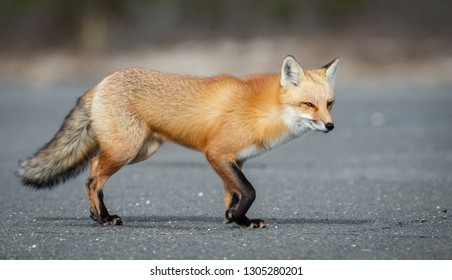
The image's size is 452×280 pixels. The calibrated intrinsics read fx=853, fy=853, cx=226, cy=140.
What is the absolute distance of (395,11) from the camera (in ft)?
105

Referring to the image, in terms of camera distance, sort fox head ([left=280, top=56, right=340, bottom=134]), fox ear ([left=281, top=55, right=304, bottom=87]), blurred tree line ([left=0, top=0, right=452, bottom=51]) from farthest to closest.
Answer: blurred tree line ([left=0, top=0, right=452, bottom=51]) → fox ear ([left=281, top=55, right=304, bottom=87]) → fox head ([left=280, top=56, right=340, bottom=134])

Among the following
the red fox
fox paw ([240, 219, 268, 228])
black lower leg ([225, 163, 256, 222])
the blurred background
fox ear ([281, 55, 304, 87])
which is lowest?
fox paw ([240, 219, 268, 228])

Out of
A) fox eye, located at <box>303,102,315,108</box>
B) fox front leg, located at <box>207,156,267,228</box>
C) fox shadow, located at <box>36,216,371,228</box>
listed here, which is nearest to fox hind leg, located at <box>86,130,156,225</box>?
fox shadow, located at <box>36,216,371,228</box>

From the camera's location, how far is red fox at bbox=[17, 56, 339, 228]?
7617 mm

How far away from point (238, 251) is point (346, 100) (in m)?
16.5

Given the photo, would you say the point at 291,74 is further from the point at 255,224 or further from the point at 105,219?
the point at 105,219

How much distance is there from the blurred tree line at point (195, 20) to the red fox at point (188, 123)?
2332 cm

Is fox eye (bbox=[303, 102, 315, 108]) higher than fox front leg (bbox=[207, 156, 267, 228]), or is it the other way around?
fox eye (bbox=[303, 102, 315, 108])

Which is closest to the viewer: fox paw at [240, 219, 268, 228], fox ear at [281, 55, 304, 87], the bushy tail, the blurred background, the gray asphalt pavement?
the gray asphalt pavement

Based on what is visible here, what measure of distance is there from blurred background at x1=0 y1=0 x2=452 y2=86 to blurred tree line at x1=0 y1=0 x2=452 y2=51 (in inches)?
1.6

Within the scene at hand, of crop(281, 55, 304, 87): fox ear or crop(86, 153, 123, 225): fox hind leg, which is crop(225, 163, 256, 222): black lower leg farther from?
crop(86, 153, 123, 225): fox hind leg

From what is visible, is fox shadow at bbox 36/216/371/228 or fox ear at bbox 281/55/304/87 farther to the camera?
fox shadow at bbox 36/216/371/228

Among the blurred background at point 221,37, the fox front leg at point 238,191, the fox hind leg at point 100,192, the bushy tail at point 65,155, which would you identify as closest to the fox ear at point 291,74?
the fox front leg at point 238,191

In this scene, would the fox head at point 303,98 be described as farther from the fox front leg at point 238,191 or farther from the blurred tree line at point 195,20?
the blurred tree line at point 195,20
